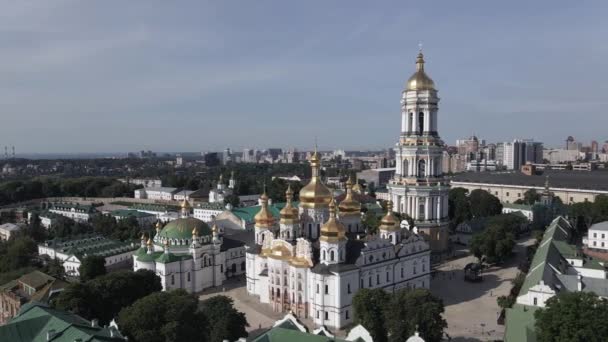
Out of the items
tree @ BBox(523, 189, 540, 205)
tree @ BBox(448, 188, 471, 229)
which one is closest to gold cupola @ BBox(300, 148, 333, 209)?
tree @ BBox(448, 188, 471, 229)

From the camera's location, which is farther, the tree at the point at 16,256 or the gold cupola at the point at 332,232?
the tree at the point at 16,256

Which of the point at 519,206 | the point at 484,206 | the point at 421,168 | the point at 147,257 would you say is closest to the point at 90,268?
the point at 147,257

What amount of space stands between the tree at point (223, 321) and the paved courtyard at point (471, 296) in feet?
36.1

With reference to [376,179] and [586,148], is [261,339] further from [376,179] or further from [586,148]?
[586,148]

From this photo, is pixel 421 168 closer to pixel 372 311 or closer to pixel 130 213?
pixel 372 311

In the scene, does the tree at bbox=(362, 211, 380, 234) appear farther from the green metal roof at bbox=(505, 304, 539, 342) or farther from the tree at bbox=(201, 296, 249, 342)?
the tree at bbox=(201, 296, 249, 342)

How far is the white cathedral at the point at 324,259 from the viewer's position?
27.4 metres

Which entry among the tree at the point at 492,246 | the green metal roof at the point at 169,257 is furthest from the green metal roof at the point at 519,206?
the green metal roof at the point at 169,257

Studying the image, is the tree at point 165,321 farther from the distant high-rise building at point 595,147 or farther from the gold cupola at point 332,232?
the distant high-rise building at point 595,147

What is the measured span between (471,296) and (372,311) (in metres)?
12.4

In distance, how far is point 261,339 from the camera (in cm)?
1803

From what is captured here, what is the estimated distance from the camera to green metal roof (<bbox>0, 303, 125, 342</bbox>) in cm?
1838

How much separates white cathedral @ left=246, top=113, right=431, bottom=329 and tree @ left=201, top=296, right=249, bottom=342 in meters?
6.45

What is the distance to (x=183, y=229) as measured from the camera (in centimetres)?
3625
